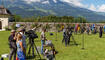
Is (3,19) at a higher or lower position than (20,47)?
higher

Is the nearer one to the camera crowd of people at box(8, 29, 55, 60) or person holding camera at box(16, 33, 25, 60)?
person holding camera at box(16, 33, 25, 60)

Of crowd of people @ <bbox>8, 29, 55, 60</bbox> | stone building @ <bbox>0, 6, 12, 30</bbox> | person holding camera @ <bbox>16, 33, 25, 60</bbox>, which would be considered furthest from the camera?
stone building @ <bbox>0, 6, 12, 30</bbox>

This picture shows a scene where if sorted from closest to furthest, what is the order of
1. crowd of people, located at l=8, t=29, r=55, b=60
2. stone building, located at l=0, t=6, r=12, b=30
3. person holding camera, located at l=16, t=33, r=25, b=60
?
person holding camera, located at l=16, t=33, r=25, b=60 < crowd of people, located at l=8, t=29, r=55, b=60 < stone building, located at l=0, t=6, r=12, b=30

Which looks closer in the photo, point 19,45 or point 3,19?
point 19,45

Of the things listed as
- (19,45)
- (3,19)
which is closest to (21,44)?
(19,45)

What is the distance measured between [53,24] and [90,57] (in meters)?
23.0

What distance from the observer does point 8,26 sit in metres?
35.6

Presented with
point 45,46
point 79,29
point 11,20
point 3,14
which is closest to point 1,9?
point 3,14

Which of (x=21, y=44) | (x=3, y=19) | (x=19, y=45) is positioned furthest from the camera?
(x=3, y=19)

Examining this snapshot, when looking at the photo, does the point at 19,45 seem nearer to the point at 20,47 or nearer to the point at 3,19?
the point at 20,47

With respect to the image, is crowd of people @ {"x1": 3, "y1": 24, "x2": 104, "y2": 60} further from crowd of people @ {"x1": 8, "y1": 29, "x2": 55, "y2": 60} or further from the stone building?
the stone building

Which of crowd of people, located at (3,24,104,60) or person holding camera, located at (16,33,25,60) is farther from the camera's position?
crowd of people, located at (3,24,104,60)

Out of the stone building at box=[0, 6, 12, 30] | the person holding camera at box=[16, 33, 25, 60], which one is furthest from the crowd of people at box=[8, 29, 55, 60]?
the stone building at box=[0, 6, 12, 30]

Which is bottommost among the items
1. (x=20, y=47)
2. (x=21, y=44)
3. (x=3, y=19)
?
(x=20, y=47)
